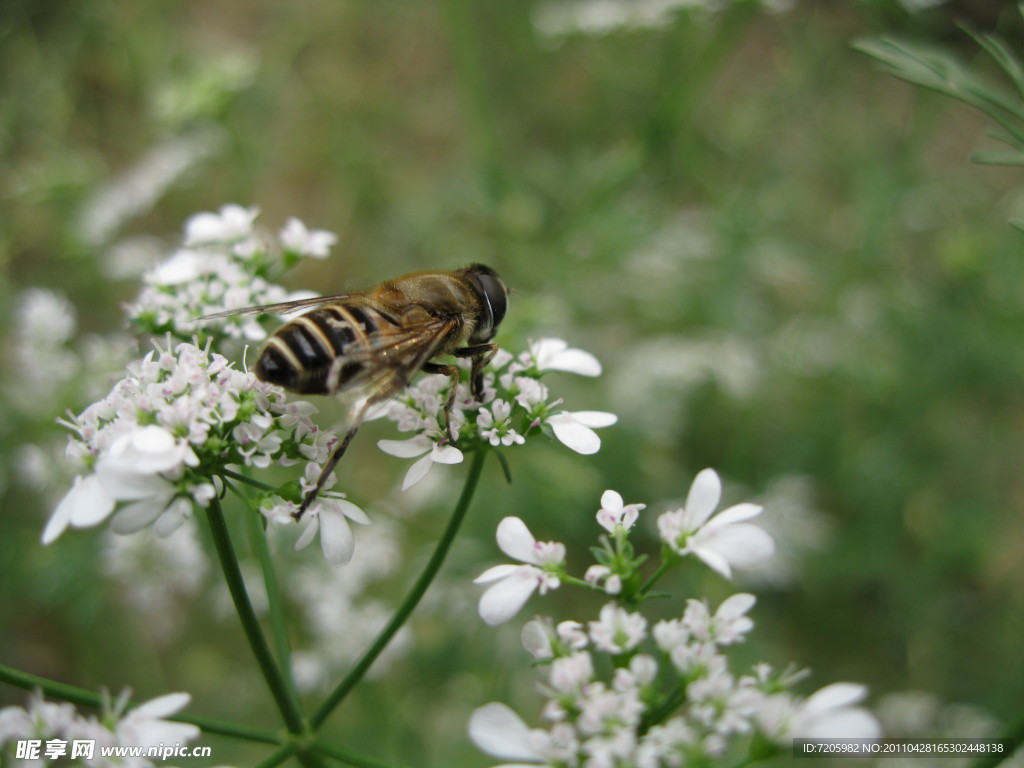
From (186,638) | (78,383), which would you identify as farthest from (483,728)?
(186,638)

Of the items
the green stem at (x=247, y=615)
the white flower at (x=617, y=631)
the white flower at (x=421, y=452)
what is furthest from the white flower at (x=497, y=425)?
the green stem at (x=247, y=615)

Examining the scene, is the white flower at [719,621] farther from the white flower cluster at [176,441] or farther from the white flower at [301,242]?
the white flower at [301,242]

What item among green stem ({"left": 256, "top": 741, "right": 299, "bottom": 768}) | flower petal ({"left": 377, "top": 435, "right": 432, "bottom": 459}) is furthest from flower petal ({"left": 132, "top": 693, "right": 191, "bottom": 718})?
flower petal ({"left": 377, "top": 435, "right": 432, "bottom": 459})

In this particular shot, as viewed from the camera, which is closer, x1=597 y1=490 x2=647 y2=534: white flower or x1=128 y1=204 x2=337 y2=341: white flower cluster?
x1=597 y1=490 x2=647 y2=534: white flower

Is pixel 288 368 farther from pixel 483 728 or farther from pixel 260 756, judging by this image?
pixel 260 756

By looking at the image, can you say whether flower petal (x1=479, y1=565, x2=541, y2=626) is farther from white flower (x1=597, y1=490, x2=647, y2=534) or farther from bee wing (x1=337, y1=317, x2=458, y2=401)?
bee wing (x1=337, y1=317, x2=458, y2=401)
